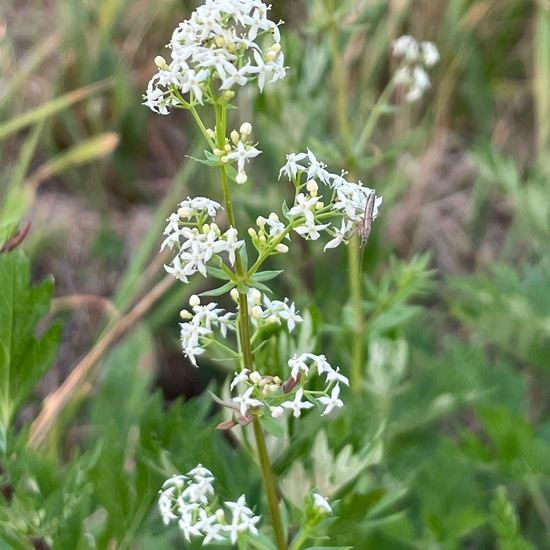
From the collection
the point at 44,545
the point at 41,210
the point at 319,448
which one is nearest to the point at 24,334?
the point at 44,545

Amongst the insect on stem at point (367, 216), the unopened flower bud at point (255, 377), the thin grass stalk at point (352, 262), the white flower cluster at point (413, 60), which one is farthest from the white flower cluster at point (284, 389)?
the white flower cluster at point (413, 60)

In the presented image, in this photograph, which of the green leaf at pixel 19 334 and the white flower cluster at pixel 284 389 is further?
the green leaf at pixel 19 334

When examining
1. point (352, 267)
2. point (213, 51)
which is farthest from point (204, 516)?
point (352, 267)

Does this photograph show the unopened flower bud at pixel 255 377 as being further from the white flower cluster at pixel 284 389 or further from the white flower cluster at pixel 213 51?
the white flower cluster at pixel 213 51

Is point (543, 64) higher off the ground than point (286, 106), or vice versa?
point (286, 106)

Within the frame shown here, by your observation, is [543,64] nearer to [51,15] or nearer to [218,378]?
[218,378]

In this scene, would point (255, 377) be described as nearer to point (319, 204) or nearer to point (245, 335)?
point (245, 335)

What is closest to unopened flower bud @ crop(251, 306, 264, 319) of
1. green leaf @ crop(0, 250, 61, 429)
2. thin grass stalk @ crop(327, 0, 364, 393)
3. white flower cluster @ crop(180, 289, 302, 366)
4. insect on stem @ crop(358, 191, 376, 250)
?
white flower cluster @ crop(180, 289, 302, 366)
